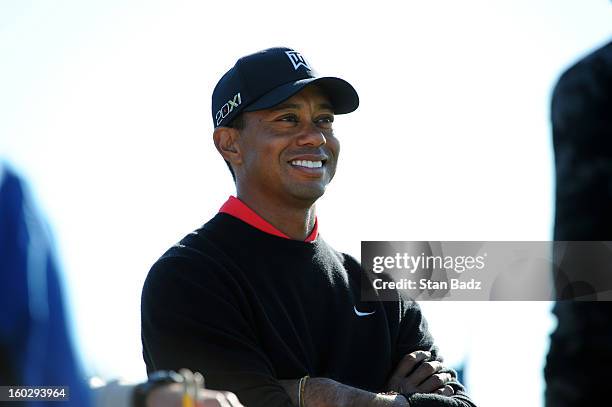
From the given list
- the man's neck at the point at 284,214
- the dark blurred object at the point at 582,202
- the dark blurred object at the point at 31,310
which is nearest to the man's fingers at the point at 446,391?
the man's neck at the point at 284,214

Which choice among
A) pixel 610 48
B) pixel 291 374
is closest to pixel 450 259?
pixel 291 374

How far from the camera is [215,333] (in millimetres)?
3877

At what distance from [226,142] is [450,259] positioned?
126cm

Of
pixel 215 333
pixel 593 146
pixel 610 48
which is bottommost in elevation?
pixel 215 333

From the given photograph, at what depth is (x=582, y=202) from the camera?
307 cm

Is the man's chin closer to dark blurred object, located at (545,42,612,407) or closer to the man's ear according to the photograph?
the man's ear

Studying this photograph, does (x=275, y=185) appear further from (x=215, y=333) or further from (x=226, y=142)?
(x=215, y=333)

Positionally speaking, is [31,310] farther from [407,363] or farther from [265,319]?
[407,363]

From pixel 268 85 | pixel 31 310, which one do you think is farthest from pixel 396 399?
pixel 31 310

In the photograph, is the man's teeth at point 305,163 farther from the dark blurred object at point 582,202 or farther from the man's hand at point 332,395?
the dark blurred object at point 582,202

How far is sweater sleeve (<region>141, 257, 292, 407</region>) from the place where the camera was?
380cm

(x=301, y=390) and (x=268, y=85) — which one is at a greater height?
(x=268, y=85)

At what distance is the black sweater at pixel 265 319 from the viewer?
387 cm

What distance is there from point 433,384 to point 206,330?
89 centimetres
